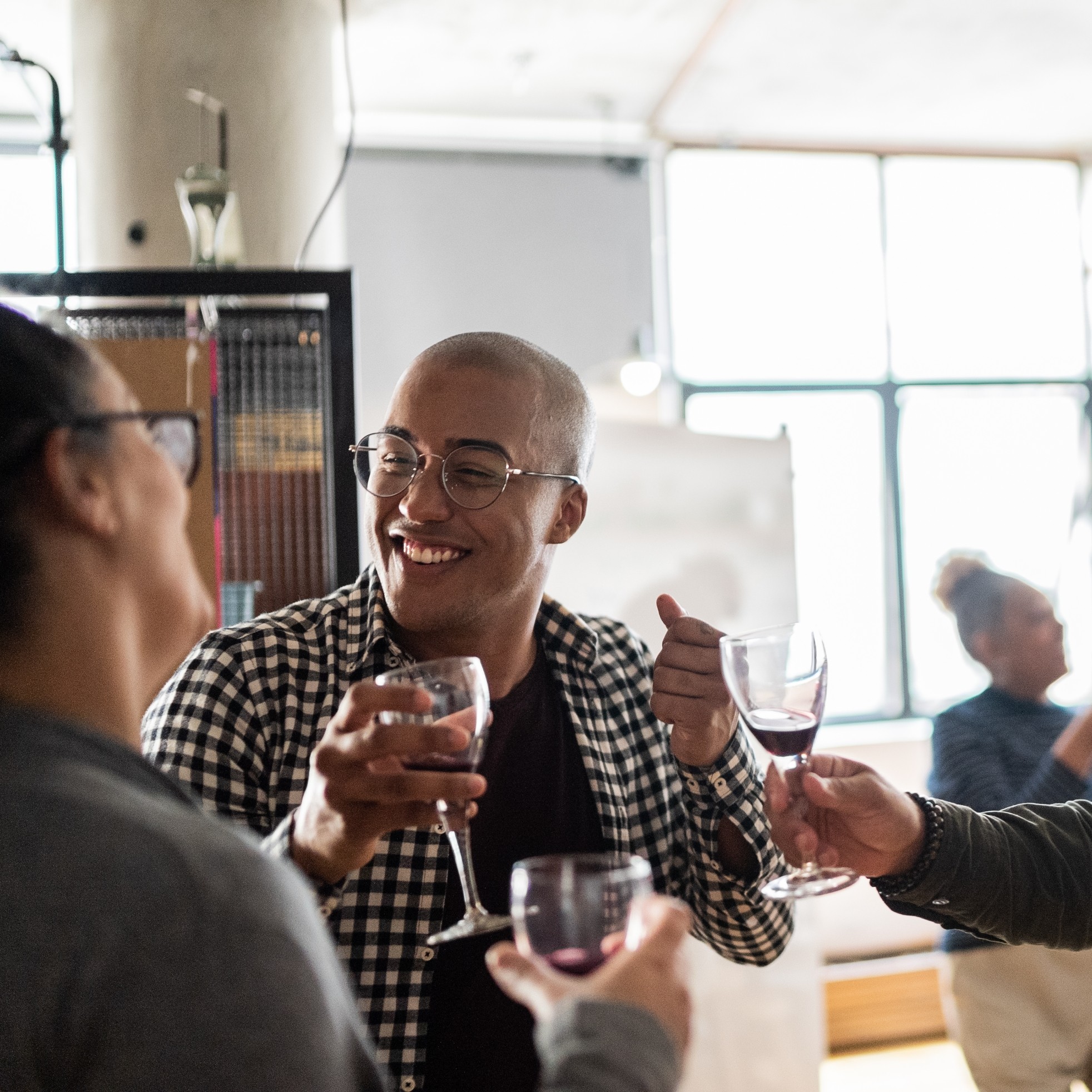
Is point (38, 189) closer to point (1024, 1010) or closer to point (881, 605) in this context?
point (881, 605)

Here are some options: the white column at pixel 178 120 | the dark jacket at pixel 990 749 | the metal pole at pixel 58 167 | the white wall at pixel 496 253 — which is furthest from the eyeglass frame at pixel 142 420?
the white wall at pixel 496 253

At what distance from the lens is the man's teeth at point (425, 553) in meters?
1.68

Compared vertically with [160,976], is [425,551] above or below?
above

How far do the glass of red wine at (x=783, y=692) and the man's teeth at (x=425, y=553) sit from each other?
0.51m

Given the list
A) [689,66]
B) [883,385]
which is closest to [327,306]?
[689,66]

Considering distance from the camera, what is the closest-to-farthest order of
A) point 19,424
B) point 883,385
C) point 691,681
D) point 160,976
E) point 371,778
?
point 160,976 → point 19,424 → point 371,778 → point 691,681 → point 883,385

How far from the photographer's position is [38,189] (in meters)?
5.48

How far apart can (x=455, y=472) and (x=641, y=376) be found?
3.61 meters

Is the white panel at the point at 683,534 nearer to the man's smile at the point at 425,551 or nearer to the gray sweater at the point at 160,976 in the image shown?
the man's smile at the point at 425,551

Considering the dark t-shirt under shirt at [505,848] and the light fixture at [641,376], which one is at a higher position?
the light fixture at [641,376]

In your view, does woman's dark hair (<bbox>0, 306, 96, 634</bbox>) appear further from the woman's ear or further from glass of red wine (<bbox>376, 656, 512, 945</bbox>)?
the woman's ear

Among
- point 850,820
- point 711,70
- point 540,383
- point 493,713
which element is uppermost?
point 711,70

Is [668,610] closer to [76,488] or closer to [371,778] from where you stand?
[371,778]

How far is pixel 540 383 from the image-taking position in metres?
1.83
